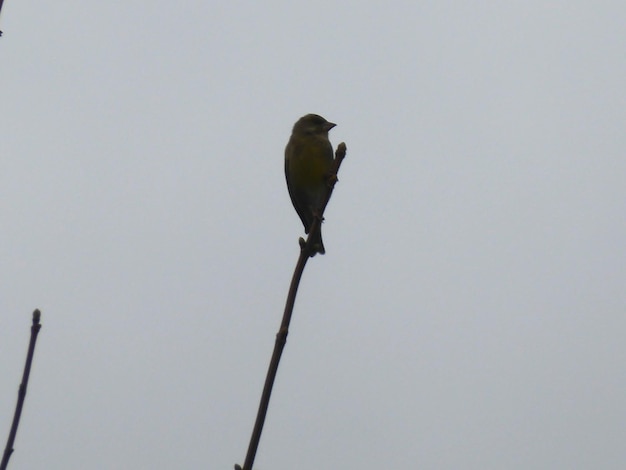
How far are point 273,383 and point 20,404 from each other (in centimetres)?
77

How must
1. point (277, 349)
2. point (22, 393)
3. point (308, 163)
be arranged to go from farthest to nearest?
1. point (308, 163)
2. point (277, 349)
3. point (22, 393)

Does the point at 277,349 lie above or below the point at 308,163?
below

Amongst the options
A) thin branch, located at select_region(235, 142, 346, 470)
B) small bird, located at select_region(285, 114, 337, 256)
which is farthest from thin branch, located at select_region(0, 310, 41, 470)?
small bird, located at select_region(285, 114, 337, 256)

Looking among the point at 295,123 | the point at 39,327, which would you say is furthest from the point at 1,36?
the point at 295,123

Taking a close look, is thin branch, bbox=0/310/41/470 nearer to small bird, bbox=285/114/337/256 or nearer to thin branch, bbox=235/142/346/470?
thin branch, bbox=235/142/346/470

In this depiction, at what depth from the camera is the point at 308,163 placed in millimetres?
7645

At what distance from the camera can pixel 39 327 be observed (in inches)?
105

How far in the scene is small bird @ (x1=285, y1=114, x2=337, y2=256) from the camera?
7613 millimetres

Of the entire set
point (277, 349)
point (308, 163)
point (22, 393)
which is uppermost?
point (308, 163)

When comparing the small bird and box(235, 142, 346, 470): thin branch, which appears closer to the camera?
box(235, 142, 346, 470): thin branch

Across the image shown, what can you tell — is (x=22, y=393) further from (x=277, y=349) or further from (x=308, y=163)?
(x=308, y=163)

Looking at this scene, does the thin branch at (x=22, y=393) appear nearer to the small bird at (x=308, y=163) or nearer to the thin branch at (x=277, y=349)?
the thin branch at (x=277, y=349)

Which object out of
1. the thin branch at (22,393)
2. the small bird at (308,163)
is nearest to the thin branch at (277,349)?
the thin branch at (22,393)

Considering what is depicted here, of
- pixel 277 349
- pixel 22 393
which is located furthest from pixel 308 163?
→ pixel 22 393
